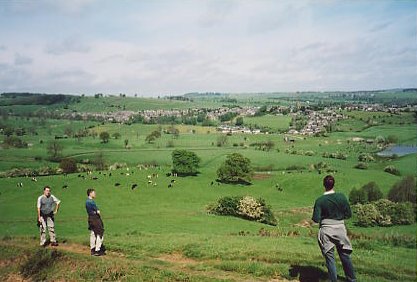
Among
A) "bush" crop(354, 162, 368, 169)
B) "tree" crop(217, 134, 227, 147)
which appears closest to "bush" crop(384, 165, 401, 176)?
"bush" crop(354, 162, 368, 169)

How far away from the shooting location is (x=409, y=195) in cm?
6575

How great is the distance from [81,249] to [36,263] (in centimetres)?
219

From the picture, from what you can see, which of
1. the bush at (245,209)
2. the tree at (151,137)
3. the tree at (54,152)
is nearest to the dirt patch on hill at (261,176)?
the bush at (245,209)

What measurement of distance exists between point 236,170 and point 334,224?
7980cm

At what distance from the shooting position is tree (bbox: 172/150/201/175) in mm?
98550

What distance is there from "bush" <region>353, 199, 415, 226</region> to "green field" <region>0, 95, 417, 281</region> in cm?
196

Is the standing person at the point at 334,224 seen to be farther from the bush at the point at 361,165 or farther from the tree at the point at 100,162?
the tree at the point at 100,162

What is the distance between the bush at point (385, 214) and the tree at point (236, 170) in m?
35.5

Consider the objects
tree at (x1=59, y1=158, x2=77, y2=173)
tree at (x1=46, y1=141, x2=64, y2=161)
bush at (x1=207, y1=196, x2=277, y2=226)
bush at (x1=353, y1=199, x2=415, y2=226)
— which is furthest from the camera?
tree at (x1=46, y1=141, x2=64, y2=161)

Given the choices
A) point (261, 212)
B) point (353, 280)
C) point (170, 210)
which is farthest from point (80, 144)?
point (353, 280)

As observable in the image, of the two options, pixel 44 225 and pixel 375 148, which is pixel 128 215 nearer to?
pixel 44 225

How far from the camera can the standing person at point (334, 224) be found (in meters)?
11.6

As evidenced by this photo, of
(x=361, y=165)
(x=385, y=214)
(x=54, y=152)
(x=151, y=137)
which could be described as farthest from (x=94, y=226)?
(x=151, y=137)

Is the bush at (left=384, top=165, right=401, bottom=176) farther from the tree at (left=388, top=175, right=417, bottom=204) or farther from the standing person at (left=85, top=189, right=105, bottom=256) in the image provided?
the standing person at (left=85, top=189, right=105, bottom=256)
